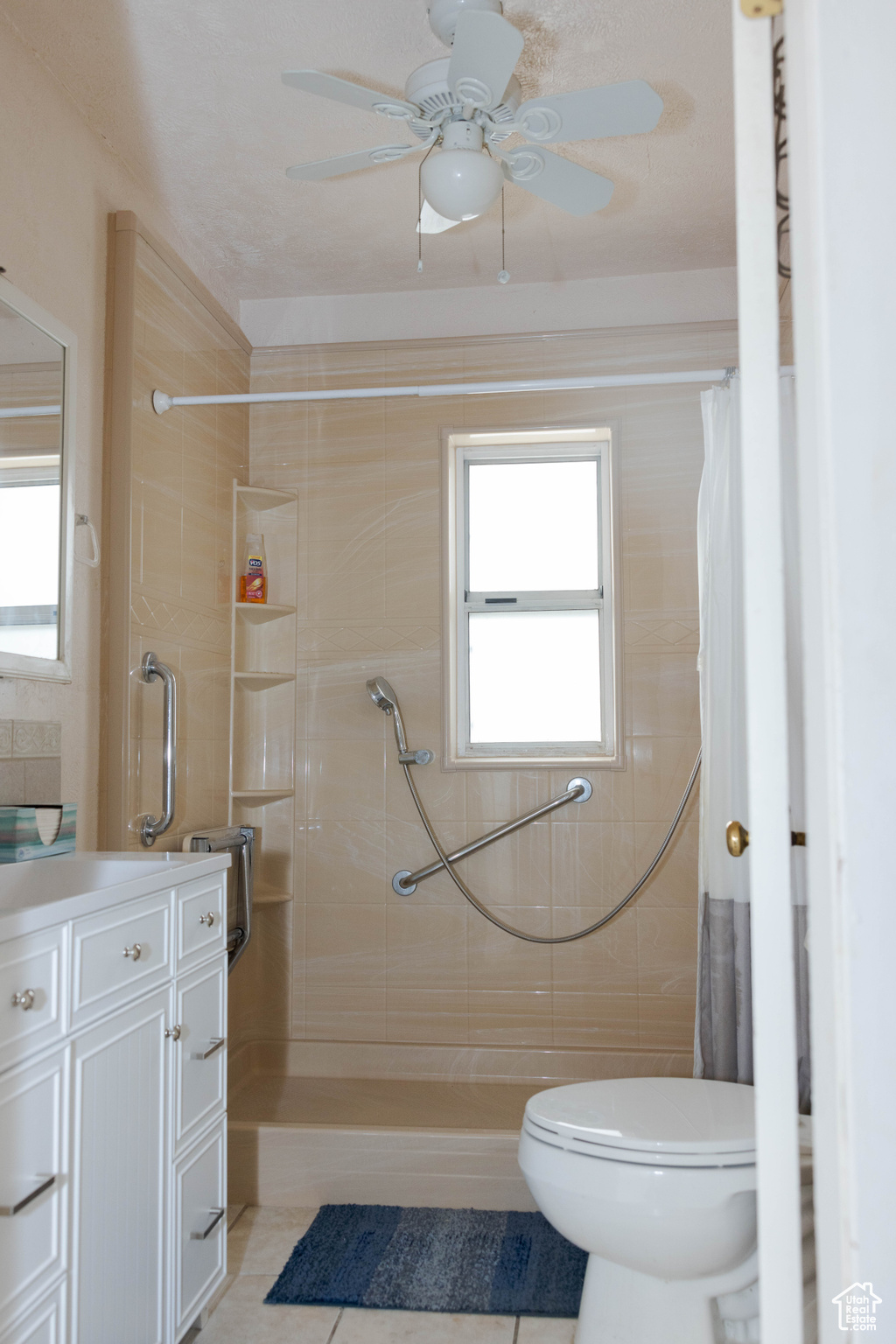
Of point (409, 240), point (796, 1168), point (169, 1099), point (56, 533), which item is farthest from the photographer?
point (409, 240)

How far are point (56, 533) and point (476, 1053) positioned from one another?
1.91 metres

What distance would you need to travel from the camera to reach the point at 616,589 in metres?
3.00

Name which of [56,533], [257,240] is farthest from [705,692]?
[257,240]

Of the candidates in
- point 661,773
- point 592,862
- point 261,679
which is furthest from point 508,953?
point 261,679

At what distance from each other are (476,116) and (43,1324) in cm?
198

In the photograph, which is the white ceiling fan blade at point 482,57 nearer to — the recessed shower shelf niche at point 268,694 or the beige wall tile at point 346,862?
the recessed shower shelf niche at point 268,694

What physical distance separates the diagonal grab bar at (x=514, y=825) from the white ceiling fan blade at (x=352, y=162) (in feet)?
5.85

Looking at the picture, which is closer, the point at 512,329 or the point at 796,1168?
the point at 796,1168

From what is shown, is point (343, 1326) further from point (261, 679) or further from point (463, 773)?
point (261, 679)

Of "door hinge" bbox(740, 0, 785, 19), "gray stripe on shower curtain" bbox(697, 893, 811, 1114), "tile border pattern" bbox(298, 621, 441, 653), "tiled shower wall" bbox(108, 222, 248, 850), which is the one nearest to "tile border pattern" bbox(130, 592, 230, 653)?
"tiled shower wall" bbox(108, 222, 248, 850)

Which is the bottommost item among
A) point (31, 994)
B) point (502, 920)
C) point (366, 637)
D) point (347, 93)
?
point (502, 920)

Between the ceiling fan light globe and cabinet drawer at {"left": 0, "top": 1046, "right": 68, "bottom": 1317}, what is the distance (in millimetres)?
1529

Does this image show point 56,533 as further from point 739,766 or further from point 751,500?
point 751,500

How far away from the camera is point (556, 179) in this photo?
1.92 metres
